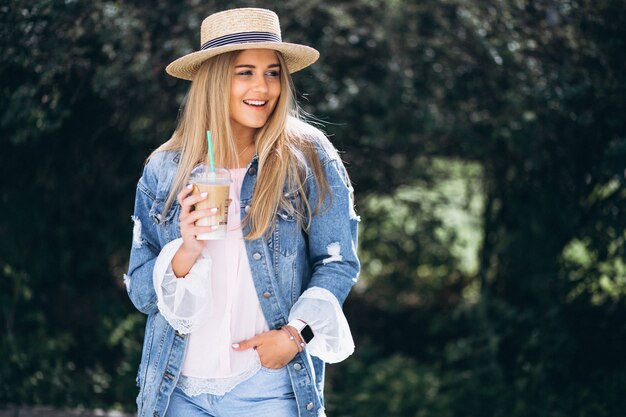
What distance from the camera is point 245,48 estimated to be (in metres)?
2.43

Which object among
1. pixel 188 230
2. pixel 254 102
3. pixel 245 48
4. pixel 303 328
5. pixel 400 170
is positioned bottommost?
pixel 400 170

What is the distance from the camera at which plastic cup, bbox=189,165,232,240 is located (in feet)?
7.01

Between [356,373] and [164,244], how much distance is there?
284cm

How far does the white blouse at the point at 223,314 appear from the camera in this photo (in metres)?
2.24

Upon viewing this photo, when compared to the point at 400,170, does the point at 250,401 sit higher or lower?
higher

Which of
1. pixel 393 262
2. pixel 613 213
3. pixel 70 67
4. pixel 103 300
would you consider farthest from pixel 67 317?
pixel 613 213

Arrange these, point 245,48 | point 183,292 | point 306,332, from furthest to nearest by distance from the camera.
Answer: point 245,48, point 306,332, point 183,292

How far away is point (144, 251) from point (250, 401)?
1.78ft

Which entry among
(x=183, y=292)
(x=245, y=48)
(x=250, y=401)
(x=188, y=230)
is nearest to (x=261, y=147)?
(x=245, y=48)

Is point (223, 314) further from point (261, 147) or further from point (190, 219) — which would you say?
point (261, 147)

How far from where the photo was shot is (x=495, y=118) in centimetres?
450

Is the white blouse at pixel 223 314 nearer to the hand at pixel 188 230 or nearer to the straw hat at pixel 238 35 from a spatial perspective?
the hand at pixel 188 230

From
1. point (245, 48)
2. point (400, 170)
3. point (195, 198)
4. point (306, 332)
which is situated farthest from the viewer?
point (400, 170)

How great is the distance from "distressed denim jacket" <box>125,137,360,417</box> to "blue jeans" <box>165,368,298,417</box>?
1.2 inches
